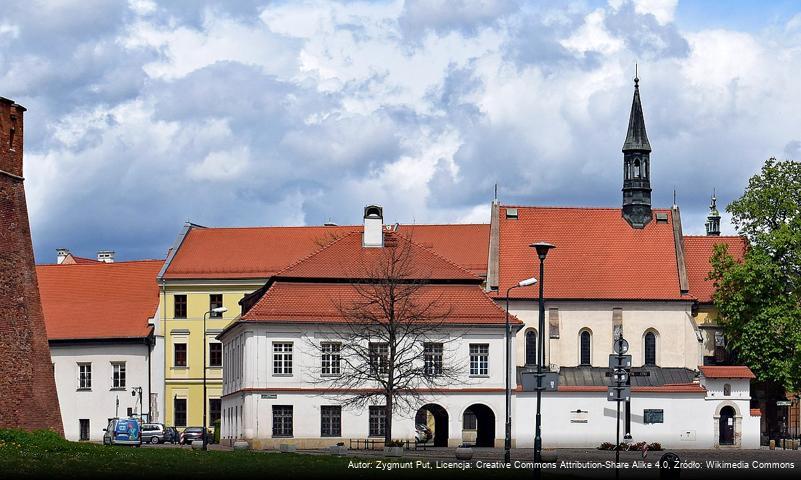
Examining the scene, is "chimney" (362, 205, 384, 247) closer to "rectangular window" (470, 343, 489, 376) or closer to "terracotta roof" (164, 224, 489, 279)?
"rectangular window" (470, 343, 489, 376)

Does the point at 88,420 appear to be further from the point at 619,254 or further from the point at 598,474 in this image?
the point at 598,474

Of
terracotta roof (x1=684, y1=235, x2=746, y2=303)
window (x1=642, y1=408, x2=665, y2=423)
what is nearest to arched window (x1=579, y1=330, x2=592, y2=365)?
terracotta roof (x1=684, y1=235, x2=746, y2=303)

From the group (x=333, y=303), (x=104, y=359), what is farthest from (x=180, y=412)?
(x=333, y=303)

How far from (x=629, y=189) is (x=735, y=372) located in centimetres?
1849

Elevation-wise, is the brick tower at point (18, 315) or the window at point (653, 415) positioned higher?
the brick tower at point (18, 315)

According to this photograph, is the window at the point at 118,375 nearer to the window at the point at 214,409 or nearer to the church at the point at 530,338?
the window at the point at 214,409

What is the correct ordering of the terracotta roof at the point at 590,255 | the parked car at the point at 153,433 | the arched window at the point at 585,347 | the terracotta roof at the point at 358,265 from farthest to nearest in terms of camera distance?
the terracotta roof at the point at 590,255, the arched window at the point at 585,347, the parked car at the point at 153,433, the terracotta roof at the point at 358,265

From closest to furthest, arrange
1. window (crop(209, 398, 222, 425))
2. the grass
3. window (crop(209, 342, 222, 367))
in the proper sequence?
1. the grass
2. window (crop(209, 398, 222, 425))
3. window (crop(209, 342, 222, 367))

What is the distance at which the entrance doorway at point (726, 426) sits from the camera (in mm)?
80812

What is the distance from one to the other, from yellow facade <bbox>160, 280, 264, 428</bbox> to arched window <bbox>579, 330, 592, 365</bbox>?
22.9 metres

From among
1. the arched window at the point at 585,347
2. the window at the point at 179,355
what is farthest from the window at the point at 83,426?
the arched window at the point at 585,347

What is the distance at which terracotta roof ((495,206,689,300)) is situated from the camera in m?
91.6

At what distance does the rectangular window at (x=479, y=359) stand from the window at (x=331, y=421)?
719cm

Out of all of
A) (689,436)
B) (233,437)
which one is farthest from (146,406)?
(689,436)
